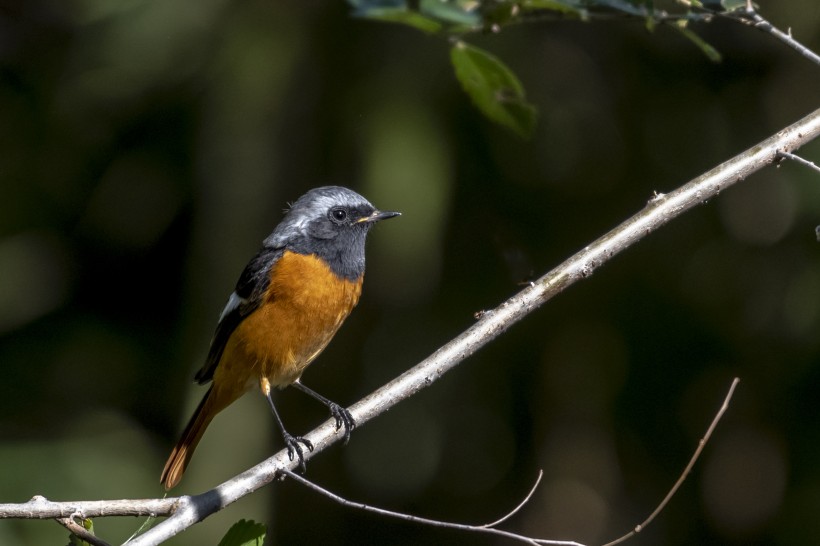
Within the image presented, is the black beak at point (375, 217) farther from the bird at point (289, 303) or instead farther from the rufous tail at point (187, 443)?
the rufous tail at point (187, 443)

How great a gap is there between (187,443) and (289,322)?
2.51 ft

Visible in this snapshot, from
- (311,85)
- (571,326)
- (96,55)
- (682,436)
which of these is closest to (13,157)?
(96,55)

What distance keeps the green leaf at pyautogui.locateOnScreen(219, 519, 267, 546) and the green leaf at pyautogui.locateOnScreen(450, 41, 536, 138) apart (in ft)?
4.02

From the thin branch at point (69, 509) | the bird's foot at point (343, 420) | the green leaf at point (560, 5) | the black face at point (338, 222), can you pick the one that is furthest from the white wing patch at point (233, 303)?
the green leaf at point (560, 5)

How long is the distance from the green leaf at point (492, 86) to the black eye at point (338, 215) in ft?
4.96

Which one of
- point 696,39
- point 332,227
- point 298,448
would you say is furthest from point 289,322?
point 696,39

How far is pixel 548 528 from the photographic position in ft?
18.4

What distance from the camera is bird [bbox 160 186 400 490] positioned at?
12.7 ft

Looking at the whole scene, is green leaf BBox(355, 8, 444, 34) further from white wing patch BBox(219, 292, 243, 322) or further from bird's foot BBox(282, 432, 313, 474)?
white wing patch BBox(219, 292, 243, 322)

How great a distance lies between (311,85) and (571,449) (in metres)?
2.58

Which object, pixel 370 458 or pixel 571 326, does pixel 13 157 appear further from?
pixel 571 326

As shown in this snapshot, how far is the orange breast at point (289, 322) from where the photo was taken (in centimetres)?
387

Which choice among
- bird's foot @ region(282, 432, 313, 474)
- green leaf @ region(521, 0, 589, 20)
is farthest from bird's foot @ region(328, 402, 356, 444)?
green leaf @ region(521, 0, 589, 20)

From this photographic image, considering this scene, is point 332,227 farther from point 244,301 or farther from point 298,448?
point 298,448
